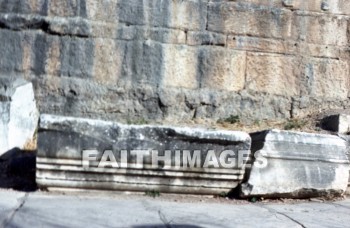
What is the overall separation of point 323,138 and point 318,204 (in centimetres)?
71

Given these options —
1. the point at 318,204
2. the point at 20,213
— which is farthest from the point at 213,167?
the point at 20,213

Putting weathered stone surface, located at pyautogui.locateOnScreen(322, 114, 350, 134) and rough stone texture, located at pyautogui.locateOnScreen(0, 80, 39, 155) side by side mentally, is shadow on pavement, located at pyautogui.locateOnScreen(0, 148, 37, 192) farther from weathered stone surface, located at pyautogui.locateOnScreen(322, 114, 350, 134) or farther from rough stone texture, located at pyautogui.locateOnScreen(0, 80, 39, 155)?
weathered stone surface, located at pyautogui.locateOnScreen(322, 114, 350, 134)

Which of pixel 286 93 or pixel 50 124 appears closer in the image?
pixel 50 124

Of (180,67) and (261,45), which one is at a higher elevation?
(261,45)

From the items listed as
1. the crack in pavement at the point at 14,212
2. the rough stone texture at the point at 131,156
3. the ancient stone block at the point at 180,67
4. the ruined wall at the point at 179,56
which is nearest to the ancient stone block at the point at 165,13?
the ruined wall at the point at 179,56

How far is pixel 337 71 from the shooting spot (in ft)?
26.8

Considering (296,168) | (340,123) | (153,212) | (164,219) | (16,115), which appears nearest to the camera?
(164,219)

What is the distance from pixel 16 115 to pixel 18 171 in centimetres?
80

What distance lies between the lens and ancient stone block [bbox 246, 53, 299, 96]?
7910 mm

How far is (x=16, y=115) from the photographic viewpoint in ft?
20.6

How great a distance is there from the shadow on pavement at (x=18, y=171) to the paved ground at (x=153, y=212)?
0.35 metres

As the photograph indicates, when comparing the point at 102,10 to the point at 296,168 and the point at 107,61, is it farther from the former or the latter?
the point at 296,168

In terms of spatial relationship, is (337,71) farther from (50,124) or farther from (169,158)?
(50,124)

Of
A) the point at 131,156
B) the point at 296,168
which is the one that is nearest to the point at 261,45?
the point at 296,168
